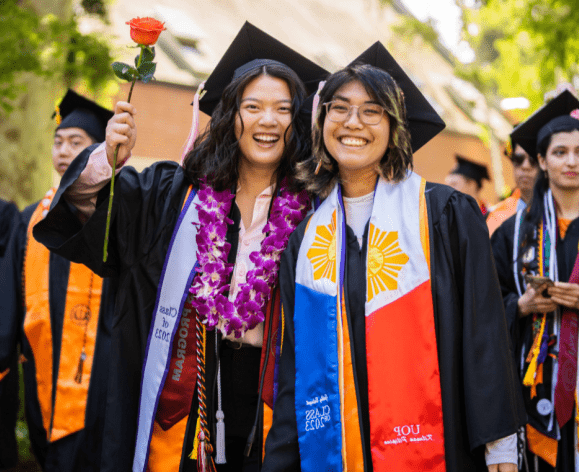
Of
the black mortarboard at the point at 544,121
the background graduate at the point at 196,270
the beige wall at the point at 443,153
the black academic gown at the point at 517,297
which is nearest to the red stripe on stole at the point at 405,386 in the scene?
the background graduate at the point at 196,270

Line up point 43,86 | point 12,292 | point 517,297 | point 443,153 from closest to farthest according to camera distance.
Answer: point 517,297 < point 12,292 < point 43,86 < point 443,153

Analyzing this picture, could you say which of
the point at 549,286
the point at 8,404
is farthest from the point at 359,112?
the point at 8,404

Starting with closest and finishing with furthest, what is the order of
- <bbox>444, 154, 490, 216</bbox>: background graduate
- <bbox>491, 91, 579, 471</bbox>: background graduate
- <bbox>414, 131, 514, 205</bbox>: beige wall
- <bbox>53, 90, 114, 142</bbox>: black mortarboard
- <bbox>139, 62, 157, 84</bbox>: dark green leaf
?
<bbox>139, 62, 157, 84</bbox>: dark green leaf → <bbox>491, 91, 579, 471</bbox>: background graduate → <bbox>53, 90, 114, 142</bbox>: black mortarboard → <bbox>444, 154, 490, 216</bbox>: background graduate → <bbox>414, 131, 514, 205</bbox>: beige wall

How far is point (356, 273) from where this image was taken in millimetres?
2436

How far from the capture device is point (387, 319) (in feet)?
7.54

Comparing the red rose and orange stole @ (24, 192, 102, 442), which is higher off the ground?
the red rose

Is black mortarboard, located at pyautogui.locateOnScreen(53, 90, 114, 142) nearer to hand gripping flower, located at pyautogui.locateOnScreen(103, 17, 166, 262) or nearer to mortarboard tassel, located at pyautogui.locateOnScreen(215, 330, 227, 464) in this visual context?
hand gripping flower, located at pyautogui.locateOnScreen(103, 17, 166, 262)

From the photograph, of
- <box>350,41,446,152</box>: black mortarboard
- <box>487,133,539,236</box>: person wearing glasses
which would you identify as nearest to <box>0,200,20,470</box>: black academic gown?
<box>350,41,446,152</box>: black mortarboard

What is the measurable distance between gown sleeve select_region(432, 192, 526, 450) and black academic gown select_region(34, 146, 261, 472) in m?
0.90

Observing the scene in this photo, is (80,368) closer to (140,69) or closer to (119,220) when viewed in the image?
(119,220)

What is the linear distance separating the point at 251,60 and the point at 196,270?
111cm

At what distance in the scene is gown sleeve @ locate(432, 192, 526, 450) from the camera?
212 cm

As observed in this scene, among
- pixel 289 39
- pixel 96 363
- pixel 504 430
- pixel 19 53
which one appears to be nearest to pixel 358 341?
pixel 504 430

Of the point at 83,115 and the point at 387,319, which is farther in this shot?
the point at 83,115
